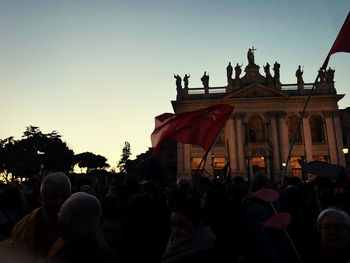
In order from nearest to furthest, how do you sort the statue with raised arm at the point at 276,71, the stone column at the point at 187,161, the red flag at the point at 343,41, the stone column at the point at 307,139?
the red flag at the point at 343,41 → the stone column at the point at 307,139 → the stone column at the point at 187,161 → the statue with raised arm at the point at 276,71

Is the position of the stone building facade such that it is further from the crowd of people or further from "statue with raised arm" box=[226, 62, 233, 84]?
the crowd of people

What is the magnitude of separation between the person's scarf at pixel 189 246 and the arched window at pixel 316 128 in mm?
37472

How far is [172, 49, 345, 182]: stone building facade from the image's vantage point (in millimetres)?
34156

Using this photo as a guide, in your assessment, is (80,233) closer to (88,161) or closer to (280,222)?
(280,222)

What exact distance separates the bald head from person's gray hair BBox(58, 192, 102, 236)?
100 centimetres

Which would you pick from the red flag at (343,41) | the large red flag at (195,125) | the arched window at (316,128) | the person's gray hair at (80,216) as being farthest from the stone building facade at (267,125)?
the person's gray hair at (80,216)

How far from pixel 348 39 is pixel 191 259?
471 centimetres

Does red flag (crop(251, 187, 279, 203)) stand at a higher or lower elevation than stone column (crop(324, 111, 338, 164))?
lower

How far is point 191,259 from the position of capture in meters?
2.59

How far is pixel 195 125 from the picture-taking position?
26.0 feet

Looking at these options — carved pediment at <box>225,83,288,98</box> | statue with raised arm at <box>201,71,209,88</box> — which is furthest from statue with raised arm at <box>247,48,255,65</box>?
statue with raised arm at <box>201,71,209,88</box>

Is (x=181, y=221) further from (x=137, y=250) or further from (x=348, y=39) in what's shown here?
(x=348, y=39)

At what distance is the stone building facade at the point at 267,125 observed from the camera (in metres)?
34.2

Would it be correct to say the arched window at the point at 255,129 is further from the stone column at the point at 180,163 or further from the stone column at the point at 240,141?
the stone column at the point at 180,163
